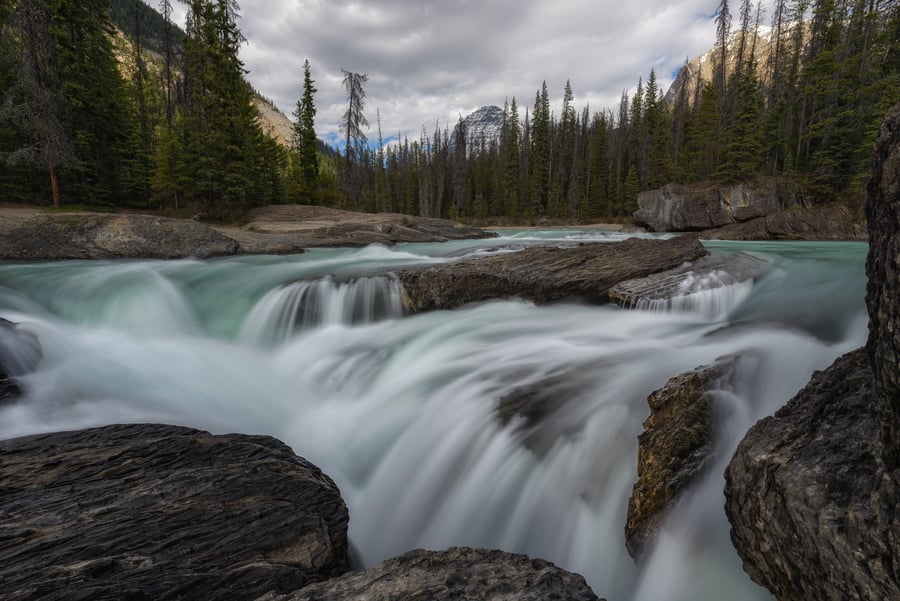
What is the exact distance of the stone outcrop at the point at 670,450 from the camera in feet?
8.54

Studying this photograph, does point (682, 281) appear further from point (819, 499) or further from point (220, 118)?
point (220, 118)

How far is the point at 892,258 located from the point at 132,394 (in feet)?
19.3

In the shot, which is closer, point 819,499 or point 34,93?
point 819,499

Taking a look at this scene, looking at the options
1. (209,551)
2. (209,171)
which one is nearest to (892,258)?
(209,551)

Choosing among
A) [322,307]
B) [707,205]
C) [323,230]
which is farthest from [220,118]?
[707,205]

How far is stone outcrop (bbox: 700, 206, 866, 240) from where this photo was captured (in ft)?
62.7

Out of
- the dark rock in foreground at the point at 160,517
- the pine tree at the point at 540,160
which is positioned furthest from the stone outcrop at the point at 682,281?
the pine tree at the point at 540,160

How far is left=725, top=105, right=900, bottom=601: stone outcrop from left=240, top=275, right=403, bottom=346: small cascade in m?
5.89

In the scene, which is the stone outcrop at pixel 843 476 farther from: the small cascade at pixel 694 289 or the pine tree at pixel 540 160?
the pine tree at pixel 540 160

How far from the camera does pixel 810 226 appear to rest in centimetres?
2019

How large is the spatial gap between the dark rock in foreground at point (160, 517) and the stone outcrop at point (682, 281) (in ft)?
16.8

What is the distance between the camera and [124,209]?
20719 millimetres

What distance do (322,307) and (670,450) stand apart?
6349mm

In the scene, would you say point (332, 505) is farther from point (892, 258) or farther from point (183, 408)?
point (892, 258)
